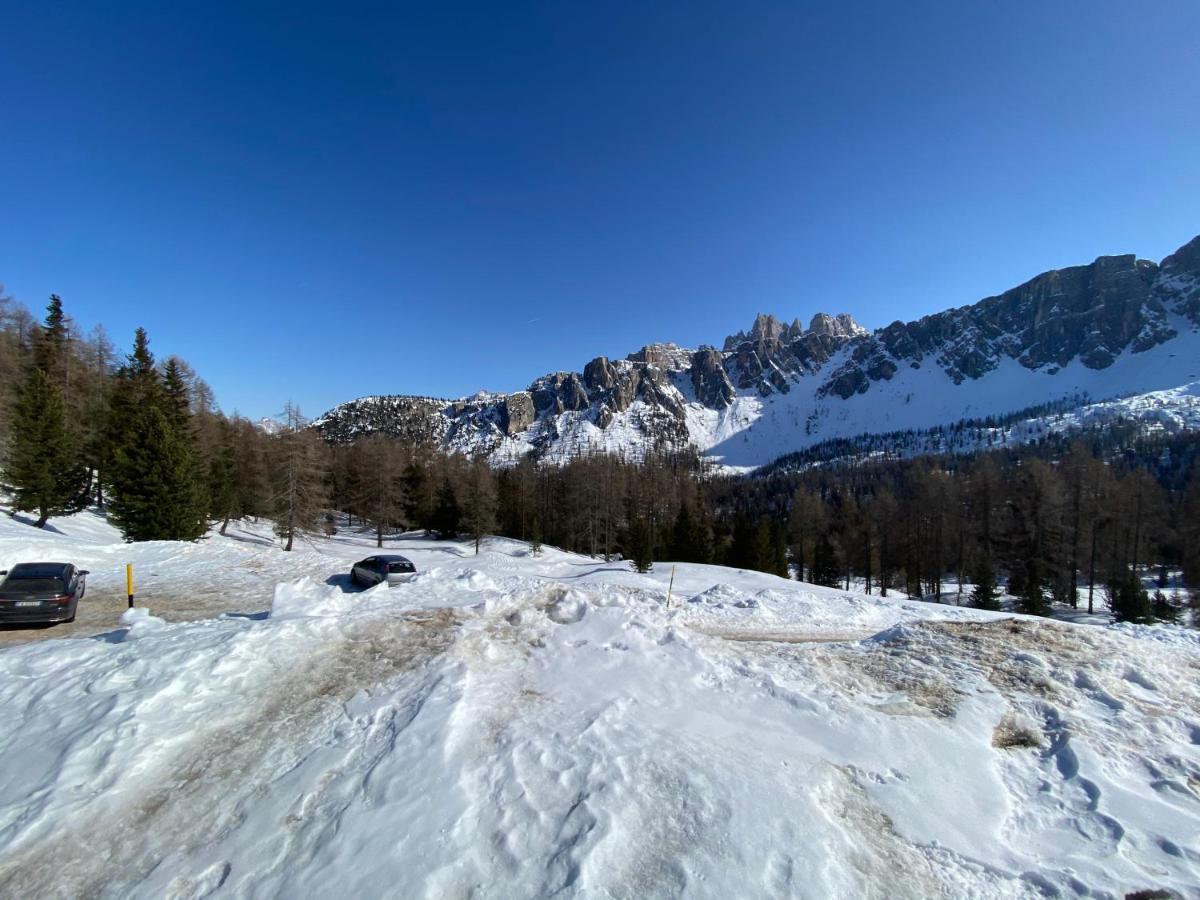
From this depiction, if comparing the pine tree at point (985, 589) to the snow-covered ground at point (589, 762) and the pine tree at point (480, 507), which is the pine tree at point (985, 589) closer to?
the snow-covered ground at point (589, 762)

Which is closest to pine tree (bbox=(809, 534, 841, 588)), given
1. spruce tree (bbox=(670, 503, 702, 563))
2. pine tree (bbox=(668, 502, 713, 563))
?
pine tree (bbox=(668, 502, 713, 563))

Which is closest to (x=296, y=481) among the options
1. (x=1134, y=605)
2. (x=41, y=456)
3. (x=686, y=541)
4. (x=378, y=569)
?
(x=41, y=456)

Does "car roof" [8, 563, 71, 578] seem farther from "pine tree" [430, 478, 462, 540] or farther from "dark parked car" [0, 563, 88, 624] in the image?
"pine tree" [430, 478, 462, 540]

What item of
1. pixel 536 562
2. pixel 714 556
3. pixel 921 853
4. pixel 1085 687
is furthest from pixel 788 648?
pixel 714 556

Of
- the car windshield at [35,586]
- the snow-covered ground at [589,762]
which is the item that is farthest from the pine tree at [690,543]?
the car windshield at [35,586]

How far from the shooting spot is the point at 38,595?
1260 cm

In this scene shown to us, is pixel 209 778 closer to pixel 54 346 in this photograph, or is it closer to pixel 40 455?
pixel 40 455

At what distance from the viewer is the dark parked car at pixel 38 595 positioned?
12281 millimetres

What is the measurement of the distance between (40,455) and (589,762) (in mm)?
38109

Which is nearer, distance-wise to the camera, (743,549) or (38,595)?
(38,595)

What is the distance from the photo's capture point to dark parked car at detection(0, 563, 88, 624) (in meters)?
12.3

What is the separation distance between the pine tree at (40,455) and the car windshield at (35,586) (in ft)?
71.0

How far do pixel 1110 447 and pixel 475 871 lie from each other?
200 meters

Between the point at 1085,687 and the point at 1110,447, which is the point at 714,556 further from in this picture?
the point at 1110,447
